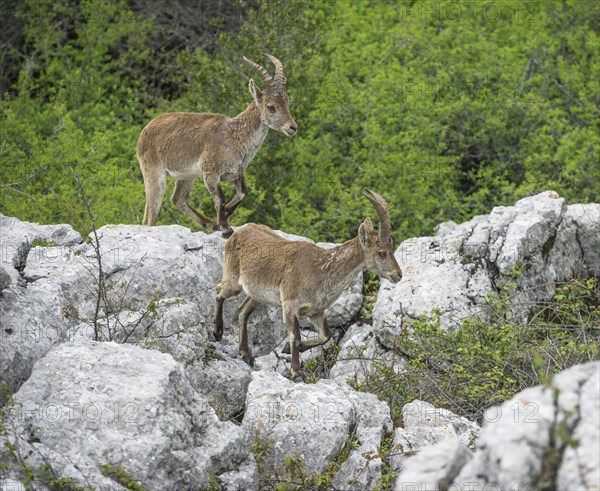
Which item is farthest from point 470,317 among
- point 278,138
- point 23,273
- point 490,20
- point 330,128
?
point 490,20

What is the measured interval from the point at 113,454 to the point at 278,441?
1800 mm

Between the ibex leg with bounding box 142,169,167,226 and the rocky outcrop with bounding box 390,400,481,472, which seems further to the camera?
the ibex leg with bounding box 142,169,167,226

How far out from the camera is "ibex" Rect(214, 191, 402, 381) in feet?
38.0

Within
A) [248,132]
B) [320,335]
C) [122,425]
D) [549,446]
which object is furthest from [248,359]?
[549,446]

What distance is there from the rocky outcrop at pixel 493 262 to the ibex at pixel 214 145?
2229 millimetres

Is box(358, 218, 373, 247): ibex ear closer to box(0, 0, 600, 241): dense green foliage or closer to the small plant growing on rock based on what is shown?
the small plant growing on rock

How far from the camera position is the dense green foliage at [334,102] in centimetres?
1803

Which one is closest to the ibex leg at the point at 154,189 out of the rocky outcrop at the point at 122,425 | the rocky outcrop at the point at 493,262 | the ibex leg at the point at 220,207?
the ibex leg at the point at 220,207

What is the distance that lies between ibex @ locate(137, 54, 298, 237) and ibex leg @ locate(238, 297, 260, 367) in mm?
1396

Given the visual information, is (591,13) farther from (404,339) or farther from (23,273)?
(23,273)

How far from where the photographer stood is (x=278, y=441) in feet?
31.4

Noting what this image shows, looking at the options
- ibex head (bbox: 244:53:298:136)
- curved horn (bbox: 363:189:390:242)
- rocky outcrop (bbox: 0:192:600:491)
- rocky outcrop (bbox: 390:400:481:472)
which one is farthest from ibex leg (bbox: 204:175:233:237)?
rocky outcrop (bbox: 390:400:481:472)

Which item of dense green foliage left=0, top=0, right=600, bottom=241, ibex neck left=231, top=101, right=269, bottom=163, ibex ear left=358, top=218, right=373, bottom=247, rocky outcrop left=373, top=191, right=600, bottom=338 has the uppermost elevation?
ibex ear left=358, top=218, right=373, bottom=247

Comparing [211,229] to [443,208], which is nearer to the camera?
[211,229]
